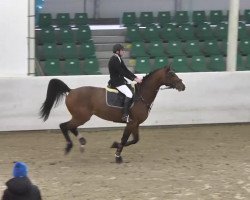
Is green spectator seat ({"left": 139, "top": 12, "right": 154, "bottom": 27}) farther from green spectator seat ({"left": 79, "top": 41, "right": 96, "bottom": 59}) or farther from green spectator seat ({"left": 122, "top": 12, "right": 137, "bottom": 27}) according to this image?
green spectator seat ({"left": 79, "top": 41, "right": 96, "bottom": 59})

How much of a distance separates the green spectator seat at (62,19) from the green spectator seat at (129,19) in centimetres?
199

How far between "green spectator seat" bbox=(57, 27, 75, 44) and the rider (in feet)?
24.6

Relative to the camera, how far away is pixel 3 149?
39.7ft

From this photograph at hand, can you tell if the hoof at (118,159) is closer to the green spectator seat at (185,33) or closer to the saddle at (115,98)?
the saddle at (115,98)

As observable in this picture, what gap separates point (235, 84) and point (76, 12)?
29.3 feet

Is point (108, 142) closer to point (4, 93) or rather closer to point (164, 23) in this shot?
point (4, 93)

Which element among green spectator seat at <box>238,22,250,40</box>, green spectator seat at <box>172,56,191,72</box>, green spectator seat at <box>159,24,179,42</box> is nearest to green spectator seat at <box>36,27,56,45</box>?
green spectator seat at <box>159,24,179,42</box>

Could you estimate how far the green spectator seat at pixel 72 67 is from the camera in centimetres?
1603

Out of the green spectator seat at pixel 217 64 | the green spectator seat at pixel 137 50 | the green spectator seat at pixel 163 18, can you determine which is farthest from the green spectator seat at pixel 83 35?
the green spectator seat at pixel 217 64

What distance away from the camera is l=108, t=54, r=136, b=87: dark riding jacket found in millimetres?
10828

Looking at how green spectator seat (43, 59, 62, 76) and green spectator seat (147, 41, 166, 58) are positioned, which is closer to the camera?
green spectator seat (43, 59, 62, 76)

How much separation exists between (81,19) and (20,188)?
15451 millimetres

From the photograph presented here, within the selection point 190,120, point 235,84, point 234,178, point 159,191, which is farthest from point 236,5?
point 159,191

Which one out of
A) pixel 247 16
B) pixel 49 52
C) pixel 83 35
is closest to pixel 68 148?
pixel 49 52
